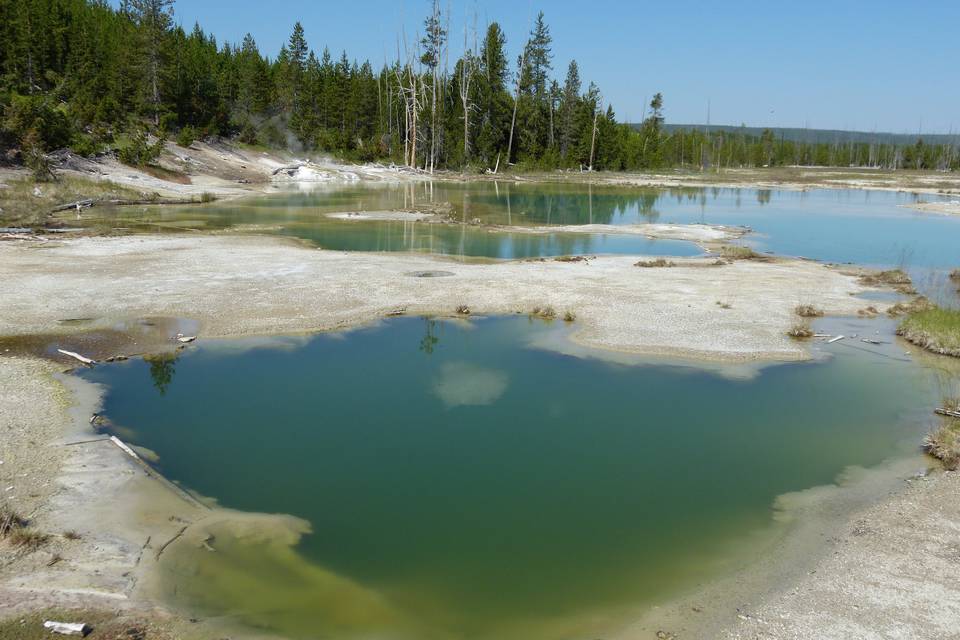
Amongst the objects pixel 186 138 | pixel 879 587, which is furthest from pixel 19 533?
pixel 186 138

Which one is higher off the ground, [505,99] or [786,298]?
[505,99]

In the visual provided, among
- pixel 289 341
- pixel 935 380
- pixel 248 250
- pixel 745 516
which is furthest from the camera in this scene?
pixel 248 250

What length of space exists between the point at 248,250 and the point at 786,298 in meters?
18.0

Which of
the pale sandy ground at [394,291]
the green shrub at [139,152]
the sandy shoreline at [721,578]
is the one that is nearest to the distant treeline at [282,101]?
the green shrub at [139,152]

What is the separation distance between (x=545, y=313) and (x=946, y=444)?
30.7 feet

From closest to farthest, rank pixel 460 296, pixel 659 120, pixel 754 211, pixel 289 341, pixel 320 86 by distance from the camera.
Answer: pixel 289 341 < pixel 460 296 < pixel 754 211 < pixel 320 86 < pixel 659 120

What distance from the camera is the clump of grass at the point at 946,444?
1019cm

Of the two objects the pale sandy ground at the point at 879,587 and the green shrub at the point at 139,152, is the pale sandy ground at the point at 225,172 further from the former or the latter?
the pale sandy ground at the point at 879,587

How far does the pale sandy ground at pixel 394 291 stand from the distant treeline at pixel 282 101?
22.3 meters

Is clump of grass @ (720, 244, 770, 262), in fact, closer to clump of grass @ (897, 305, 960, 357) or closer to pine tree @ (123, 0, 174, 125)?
clump of grass @ (897, 305, 960, 357)

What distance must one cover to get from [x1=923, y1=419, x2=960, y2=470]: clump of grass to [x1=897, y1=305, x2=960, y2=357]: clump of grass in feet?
16.8

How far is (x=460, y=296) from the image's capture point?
19.4m

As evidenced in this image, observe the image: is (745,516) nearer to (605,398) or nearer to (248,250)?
(605,398)

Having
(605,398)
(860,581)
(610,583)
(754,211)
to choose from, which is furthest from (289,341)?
(754,211)
